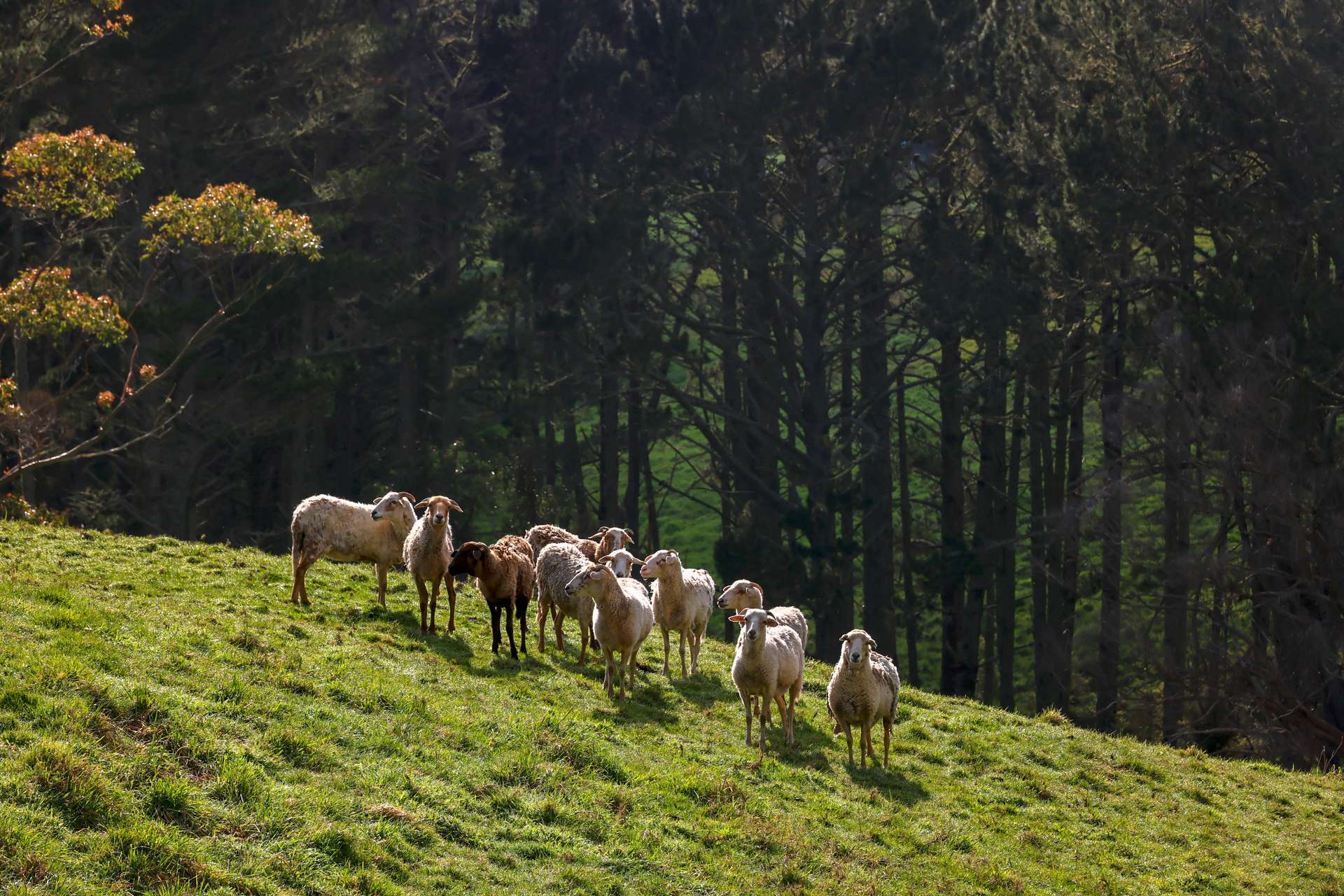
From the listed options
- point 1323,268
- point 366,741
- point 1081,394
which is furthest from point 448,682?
point 1081,394

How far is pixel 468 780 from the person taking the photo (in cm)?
1288

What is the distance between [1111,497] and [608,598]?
20825 mm

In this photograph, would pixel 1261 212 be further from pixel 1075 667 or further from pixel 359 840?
pixel 359 840

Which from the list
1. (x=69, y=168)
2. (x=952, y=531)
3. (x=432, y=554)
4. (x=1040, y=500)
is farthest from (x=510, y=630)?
(x=1040, y=500)

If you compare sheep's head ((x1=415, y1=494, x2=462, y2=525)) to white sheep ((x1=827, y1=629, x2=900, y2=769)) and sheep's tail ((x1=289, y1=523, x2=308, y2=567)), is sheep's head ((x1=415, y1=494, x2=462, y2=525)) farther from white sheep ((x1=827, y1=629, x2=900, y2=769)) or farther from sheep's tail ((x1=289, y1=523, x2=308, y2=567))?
white sheep ((x1=827, y1=629, x2=900, y2=769))

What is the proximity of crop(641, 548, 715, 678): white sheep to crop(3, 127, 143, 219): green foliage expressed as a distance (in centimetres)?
1538

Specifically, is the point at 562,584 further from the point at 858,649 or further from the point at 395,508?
the point at 858,649

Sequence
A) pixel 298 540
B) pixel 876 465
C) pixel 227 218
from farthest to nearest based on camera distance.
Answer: pixel 876 465
pixel 227 218
pixel 298 540

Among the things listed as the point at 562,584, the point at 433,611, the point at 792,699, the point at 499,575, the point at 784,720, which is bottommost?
the point at 784,720

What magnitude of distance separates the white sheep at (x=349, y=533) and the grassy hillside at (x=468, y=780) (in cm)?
58

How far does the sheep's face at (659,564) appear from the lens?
17797mm

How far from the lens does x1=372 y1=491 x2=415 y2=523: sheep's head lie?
18609 millimetres

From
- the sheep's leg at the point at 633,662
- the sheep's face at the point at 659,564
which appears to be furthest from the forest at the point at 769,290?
the sheep's leg at the point at 633,662

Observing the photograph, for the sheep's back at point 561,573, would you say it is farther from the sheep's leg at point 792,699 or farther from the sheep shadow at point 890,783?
the sheep shadow at point 890,783
